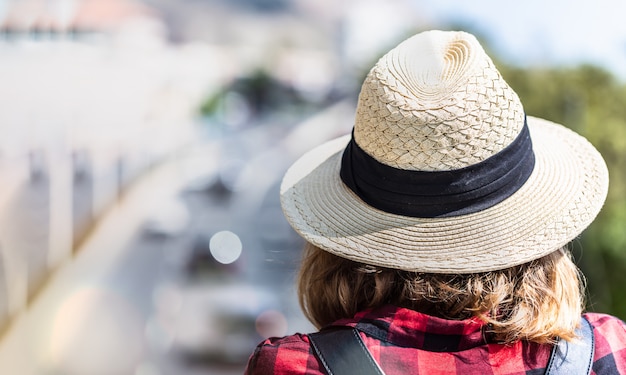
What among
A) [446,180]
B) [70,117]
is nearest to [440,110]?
[446,180]

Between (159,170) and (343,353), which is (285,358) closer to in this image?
(343,353)

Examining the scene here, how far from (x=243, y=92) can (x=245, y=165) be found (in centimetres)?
66

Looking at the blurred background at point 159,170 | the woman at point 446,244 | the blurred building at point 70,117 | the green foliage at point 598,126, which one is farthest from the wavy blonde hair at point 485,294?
the green foliage at point 598,126

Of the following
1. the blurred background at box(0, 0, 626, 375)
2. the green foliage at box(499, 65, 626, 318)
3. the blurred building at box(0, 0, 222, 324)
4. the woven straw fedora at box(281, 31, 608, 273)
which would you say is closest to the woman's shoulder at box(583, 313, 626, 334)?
the woven straw fedora at box(281, 31, 608, 273)

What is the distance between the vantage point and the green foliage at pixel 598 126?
7.45 m

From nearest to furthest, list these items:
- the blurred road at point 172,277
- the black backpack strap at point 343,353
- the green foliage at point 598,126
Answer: the black backpack strap at point 343,353 → the blurred road at point 172,277 → the green foliage at point 598,126

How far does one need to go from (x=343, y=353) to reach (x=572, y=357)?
345mm

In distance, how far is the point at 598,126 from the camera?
9.51 metres

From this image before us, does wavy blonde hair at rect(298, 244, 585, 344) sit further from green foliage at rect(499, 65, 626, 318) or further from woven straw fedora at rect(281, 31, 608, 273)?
green foliage at rect(499, 65, 626, 318)

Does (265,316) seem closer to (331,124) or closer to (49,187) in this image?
(49,187)

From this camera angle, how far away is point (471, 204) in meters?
1.10

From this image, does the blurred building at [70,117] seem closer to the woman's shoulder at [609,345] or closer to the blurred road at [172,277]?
the blurred road at [172,277]

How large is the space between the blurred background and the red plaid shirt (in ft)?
6.75

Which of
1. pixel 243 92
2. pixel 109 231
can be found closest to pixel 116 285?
pixel 109 231
